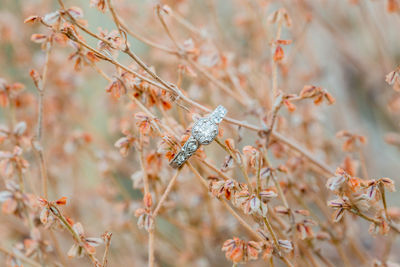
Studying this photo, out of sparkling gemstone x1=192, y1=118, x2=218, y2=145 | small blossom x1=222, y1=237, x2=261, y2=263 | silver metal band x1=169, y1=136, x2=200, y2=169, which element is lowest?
small blossom x1=222, y1=237, x2=261, y2=263

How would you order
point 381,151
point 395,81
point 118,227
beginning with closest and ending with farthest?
1. point 395,81
2. point 118,227
3. point 381,151

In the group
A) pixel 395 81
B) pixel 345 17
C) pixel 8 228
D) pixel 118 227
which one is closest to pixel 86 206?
pixel 8 228

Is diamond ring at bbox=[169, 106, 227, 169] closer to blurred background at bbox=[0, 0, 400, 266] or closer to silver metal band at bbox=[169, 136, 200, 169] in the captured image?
silver metal band at bbox=[169, 136, 200, 169]

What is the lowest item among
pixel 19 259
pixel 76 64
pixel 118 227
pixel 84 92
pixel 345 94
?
pixel 19 259

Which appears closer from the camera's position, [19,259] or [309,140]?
[19,259]

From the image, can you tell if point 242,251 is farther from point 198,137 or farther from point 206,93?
point 206,93

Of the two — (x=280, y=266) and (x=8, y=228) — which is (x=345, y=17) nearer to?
(x=280, y=266)

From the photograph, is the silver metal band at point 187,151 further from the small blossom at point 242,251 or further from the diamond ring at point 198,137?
the small blossom at point 242,251

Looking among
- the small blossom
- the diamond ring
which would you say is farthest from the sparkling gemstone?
the small blossom

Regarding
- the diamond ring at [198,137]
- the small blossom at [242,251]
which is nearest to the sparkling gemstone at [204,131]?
the diamond ring at [198,137]
